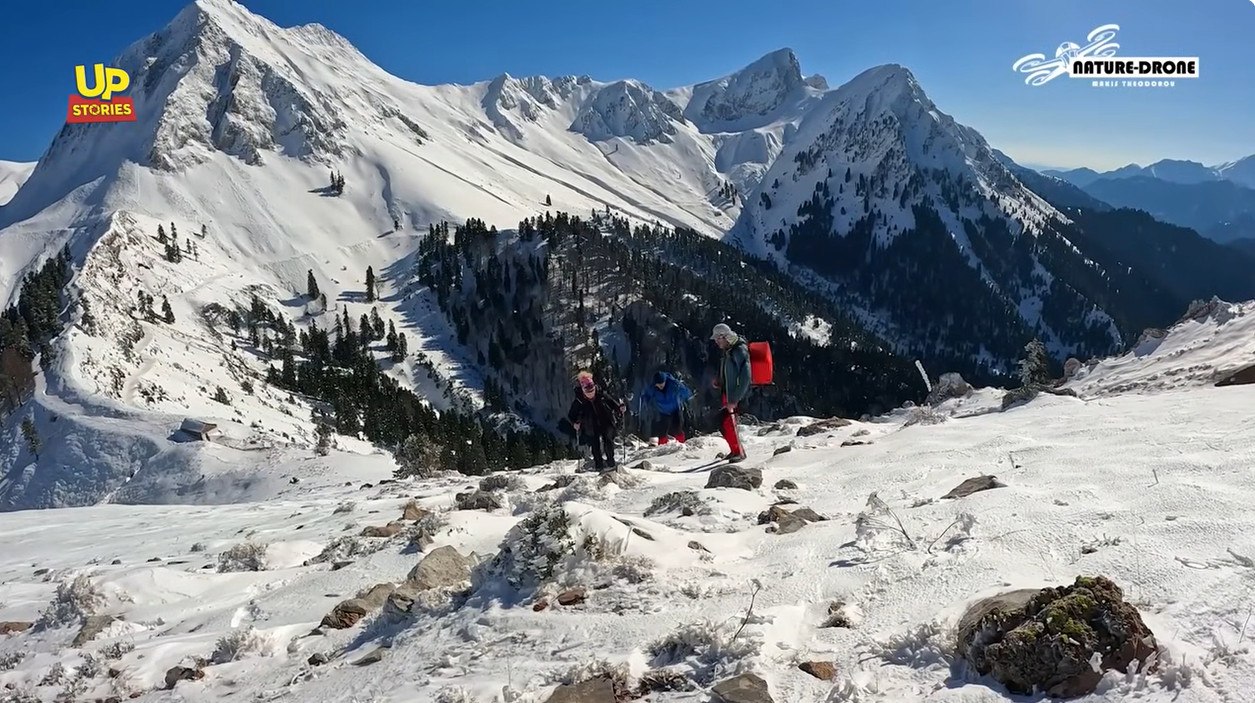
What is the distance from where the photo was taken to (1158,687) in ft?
11.9

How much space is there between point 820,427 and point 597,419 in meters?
6.23

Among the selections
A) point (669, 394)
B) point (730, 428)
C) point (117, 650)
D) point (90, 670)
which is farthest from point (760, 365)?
point (90, 670)

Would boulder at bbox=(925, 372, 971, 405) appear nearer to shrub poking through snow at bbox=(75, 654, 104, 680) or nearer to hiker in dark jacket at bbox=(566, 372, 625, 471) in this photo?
hiker in dark jacket at bbox=(566, 372, 625, 471)

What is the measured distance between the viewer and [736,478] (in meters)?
10.4

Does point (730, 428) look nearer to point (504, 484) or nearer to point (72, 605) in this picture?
point (504, 484)

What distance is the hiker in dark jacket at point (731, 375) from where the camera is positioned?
43.3ft

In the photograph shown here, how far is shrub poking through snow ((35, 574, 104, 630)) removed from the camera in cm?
864

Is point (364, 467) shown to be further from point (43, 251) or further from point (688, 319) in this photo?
point (43, 251)

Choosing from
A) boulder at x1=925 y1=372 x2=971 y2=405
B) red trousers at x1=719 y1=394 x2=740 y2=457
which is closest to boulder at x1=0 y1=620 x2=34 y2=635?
red trousers at x1=719 y1=394 x2=740 y2=457

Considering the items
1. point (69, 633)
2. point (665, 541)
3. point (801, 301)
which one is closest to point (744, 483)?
point (665, 541)

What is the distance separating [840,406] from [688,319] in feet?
115

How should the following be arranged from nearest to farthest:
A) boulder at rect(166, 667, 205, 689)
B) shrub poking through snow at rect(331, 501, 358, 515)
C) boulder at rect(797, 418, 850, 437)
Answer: boulder at rect(166, 667, 205, 689) < shrub poking through snow at rect(331, 501, 358, 515) < boulder at rect(797, 418, 850, 437)

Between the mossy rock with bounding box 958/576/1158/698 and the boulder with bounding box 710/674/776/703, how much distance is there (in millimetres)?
1330

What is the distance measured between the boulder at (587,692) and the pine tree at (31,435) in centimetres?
4802
